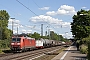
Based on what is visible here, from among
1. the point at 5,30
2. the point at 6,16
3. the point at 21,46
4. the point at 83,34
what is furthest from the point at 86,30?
the point at 6,16

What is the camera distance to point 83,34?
1940 inches

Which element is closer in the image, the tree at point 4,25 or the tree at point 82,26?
the tree at point 82,26

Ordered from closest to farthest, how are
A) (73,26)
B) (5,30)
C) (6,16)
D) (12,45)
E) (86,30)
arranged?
(12,45) < (86,30) < (73,26) < (5,30) < (6,16)

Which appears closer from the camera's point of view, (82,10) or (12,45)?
(12,45)

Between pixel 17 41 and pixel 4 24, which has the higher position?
pixel 4 24

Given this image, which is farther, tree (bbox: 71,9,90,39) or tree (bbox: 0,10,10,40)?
tree (bbox: 0,10,10,40)

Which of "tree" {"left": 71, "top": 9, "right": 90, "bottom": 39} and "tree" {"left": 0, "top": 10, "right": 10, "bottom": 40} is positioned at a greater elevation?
"tree" {"left": 0, "top": 10, "right": 10, "bottom": 40}

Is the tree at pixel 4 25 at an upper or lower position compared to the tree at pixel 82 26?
upper

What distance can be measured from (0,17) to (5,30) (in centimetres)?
764

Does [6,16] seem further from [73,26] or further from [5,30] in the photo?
[73,26]

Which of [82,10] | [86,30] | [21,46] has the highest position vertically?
[82,10]

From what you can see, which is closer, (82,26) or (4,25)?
(82,26)

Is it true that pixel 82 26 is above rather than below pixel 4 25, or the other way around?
below

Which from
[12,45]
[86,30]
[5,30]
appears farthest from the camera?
[5,30]
